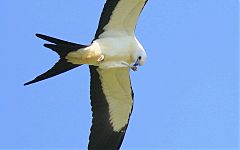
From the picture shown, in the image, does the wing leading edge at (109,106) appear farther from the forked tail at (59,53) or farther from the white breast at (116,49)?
the forked tail at (59,53)

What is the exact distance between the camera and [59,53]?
11156mm

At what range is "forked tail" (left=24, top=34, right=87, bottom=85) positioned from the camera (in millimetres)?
10727

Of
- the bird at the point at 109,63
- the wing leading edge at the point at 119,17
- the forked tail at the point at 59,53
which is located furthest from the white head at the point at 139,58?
the forked tail at the point at 59,53

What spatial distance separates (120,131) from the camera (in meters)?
12.9

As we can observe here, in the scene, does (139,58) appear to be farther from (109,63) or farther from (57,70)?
(57,70)

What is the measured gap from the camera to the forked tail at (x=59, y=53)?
10727 millimetres

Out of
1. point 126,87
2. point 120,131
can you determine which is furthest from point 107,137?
point 126,87

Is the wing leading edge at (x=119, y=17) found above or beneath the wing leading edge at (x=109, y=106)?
above

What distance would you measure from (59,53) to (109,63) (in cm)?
112

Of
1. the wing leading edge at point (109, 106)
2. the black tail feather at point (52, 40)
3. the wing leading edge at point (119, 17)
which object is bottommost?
the wing leading edge at point (109, 106)

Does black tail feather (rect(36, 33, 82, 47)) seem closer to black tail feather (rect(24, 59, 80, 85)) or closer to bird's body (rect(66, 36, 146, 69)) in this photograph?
bird's body (rect(66, 36, 146, 69))

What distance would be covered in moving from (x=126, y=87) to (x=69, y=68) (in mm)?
1538

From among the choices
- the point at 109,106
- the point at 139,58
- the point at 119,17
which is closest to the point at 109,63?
the point at 139,58

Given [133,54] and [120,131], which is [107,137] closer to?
[120,131]
